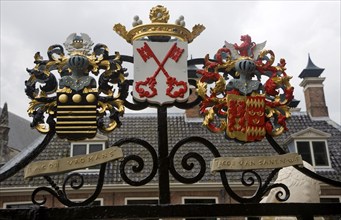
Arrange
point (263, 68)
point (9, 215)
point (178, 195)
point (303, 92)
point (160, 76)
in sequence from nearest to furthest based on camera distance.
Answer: point (9, 215)
point (160, 76)
point (263, 68)
point (178, 195)
point (303, 92)

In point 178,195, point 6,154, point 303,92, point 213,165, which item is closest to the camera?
point 213,165

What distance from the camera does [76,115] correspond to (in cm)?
385

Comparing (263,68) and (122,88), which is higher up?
(263,68)

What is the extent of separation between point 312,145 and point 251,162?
43.6 feet

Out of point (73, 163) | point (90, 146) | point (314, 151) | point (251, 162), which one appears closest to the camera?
point (73, 163)

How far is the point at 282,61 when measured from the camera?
14.3 ft

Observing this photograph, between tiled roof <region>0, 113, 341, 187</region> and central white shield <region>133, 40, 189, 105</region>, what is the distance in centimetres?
1042

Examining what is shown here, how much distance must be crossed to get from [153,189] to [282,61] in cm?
1117

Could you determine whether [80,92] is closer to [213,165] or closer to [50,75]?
[50,75]

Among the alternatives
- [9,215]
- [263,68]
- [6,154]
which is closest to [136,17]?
[263,68]

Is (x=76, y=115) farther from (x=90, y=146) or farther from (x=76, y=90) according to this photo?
(x=90, y=146)

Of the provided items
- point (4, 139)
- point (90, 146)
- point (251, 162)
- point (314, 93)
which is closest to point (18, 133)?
point (4, 139)

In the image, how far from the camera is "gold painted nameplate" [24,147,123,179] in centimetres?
358

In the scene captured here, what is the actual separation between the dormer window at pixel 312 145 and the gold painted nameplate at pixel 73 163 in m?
13.5
